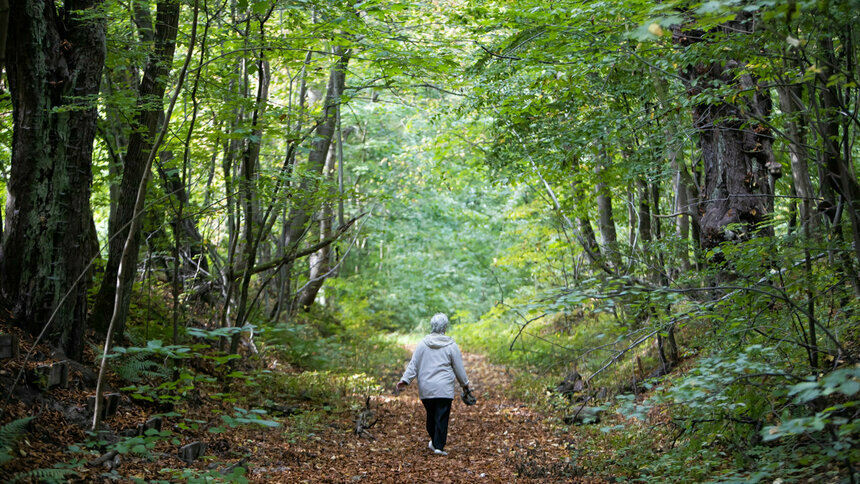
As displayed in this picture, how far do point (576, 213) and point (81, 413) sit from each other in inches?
302

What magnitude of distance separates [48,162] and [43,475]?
304 centimetres

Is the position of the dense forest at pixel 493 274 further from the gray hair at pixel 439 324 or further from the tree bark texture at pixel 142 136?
the gray hair at pixel 439 324

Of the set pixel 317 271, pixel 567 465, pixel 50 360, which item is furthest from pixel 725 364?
pixel 317 271

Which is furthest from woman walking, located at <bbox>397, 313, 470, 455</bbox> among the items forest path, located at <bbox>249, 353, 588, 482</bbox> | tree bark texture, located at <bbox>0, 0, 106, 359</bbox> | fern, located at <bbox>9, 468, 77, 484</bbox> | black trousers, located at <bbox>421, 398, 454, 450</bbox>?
fern, located at <bbox>9, 468, 77, 484</bbox>

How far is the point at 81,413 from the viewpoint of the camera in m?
4.58

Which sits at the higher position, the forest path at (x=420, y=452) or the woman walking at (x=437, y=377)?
the woman walking at (x=437, y=377)

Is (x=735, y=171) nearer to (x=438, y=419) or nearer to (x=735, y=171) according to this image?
(x=735, y=171)

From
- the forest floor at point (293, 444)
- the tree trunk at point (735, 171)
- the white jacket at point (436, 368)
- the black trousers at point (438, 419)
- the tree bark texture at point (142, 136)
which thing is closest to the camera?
the forest floor at point (293, 444)

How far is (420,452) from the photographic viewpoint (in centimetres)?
661

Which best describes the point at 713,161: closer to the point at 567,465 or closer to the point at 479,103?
the point at 479,103

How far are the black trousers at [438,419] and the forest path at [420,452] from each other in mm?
177

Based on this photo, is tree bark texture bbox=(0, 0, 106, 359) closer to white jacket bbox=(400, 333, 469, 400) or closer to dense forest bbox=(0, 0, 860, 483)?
dense forest bbox=(0, 0, 860, 483)

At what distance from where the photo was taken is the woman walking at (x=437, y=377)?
6676mm

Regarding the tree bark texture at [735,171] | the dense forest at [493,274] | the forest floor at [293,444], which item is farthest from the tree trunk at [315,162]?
the tree bark texture at [735,171]
